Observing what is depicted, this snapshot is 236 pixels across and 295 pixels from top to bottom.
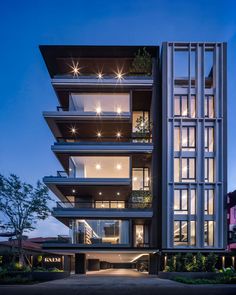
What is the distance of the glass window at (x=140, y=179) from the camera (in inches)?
1588

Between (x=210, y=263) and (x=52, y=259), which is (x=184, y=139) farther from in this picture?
(x=52, y=259)

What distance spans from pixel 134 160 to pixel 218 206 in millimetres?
8960

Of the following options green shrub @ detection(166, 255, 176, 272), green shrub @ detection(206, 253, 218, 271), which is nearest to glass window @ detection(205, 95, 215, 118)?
green shrub @ detection(206, 253, 218, 271)

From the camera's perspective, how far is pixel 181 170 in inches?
1396

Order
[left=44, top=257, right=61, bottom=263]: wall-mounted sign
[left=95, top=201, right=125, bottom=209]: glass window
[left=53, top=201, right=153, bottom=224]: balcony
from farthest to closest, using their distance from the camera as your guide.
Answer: [left=44, top=257, right=61, bottom=263]: wall-mounted sign
[left=95, top=201, right=125, bottom=209]: glass window
[left=53, top=201, right=153, bottom=224]: balcony

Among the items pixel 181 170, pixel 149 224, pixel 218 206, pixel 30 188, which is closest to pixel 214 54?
pixel 181 170

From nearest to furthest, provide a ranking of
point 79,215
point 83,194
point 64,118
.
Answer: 1. point 79,215
2. point 64,118
3. point 83,194

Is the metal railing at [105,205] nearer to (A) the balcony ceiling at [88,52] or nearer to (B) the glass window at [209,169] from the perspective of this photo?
(B) the glass window at [209,169]

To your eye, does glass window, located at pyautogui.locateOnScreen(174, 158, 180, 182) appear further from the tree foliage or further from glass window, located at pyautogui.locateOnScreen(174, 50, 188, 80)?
the tree foliage

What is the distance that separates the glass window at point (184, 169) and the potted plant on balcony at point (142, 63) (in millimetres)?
8747

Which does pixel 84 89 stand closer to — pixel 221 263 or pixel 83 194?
pixel 83 194

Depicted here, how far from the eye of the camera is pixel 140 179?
41.0 metres

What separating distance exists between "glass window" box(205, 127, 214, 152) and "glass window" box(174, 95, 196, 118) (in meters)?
1.89

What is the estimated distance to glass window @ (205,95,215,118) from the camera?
36562 millimetres
